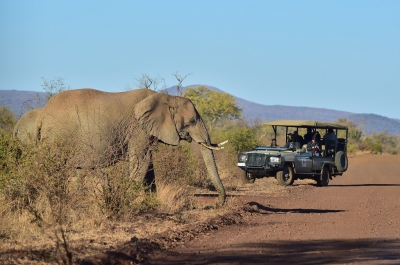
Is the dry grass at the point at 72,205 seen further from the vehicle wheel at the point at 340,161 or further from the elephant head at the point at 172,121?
the vehicle wheel at the point at 340,161

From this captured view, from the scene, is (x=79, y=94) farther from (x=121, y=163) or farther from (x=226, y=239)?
(x=226, y=239)

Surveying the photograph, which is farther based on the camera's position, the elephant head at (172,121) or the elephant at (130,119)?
the elephant head at (172,121)

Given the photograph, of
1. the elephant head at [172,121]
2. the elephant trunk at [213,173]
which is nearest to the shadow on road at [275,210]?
the elephant trunk at [213,173]

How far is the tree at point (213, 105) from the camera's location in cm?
6681

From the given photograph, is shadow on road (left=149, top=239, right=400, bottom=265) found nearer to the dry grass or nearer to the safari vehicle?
the dry grass

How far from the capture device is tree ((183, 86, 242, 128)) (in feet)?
219

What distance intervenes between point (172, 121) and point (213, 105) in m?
52.3

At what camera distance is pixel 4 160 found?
1405 cm

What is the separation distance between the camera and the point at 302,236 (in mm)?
12359

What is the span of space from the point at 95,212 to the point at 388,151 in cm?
7320

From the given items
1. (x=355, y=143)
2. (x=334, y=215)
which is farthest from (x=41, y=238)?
(x=355, y=143)

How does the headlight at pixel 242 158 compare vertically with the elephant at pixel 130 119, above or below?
below

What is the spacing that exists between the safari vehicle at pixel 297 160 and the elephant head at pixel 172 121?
7.58 m

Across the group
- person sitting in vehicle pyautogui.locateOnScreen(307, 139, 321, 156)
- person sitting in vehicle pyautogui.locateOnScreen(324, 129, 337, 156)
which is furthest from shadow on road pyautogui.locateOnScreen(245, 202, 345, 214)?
person sitting in vehicle pyautogui.locateOnScreen(324, 129, 337, 156)
